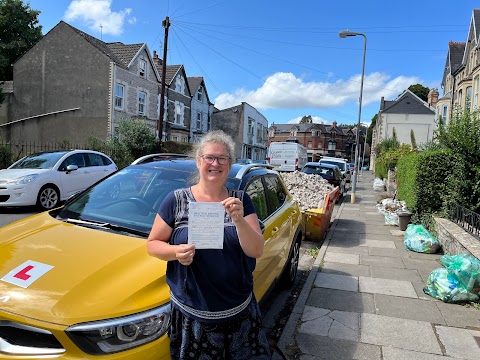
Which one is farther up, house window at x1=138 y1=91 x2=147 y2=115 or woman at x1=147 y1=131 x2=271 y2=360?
house window at x1=138 y1=91 x2=147 y2=115

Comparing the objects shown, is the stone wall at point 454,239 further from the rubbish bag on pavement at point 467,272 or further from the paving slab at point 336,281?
the paving slab at point 336,281

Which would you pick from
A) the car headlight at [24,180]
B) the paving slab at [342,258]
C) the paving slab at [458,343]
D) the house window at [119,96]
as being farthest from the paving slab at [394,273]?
the house window at [119,96]

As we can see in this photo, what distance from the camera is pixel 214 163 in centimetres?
192

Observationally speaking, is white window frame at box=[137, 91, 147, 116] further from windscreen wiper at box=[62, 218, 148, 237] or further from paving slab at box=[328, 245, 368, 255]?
windscreen wiper at box=[62, 218, 148, 237]

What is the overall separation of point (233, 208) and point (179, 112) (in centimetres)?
3088

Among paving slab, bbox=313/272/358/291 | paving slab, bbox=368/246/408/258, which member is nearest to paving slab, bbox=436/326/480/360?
paving slab, bbox=313/272/358/291

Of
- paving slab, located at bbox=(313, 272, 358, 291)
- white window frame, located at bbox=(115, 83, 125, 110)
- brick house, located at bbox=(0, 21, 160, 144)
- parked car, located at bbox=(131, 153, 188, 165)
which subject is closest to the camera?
parked car, located at bbox=(131, 153, 188, 165)

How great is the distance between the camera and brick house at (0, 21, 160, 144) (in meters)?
23.0

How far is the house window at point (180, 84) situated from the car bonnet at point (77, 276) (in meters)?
29.8

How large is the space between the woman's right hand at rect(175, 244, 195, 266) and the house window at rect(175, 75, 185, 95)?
30.8 meters

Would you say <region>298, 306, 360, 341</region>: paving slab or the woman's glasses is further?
<region>298, 306, 360, 341</region>: paving slab

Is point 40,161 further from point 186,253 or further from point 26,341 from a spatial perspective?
point 186,253

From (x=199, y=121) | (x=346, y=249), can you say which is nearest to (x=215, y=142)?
(x=346, y=249)

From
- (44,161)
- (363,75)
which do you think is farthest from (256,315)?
(363,75)
